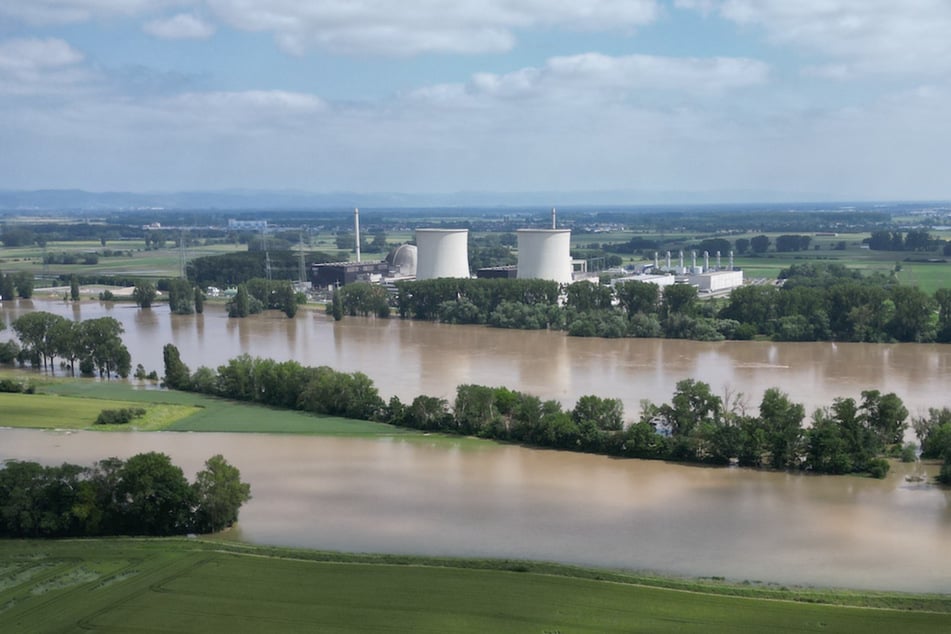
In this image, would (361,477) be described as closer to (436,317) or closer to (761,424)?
(761,424)

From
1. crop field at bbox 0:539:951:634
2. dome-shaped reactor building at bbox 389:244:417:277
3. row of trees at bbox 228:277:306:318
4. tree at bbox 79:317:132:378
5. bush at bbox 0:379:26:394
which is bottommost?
crop field at bbox 0:539:951:634

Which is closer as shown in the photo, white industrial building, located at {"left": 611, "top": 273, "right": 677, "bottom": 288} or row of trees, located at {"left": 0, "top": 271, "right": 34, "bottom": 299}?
row of trees, located at {"left": 0, "top": 271, "right": 34, "bottom": 299}

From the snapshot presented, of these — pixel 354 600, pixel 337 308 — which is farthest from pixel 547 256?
pixel 354 600

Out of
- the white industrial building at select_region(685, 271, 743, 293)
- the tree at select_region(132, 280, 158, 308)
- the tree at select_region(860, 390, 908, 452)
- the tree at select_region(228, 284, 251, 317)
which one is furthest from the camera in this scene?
the white industrial building at select_region(685, 271, 743, 293)

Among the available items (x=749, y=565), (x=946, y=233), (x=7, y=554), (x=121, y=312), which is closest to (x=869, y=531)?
(x=749, y=565)

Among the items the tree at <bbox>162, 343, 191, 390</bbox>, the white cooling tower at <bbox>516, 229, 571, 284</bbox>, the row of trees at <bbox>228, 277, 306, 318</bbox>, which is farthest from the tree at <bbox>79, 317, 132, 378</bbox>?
the white cooling tower at <bbox>516, 229, 571, 284</bbox>

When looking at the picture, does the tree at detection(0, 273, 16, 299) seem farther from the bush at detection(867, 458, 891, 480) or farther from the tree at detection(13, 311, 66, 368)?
the bush at detection(867, 458, 891, 480)
